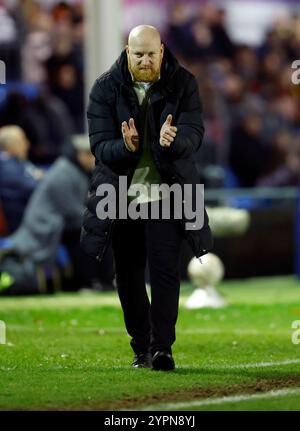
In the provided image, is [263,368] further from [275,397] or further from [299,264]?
[299,264]

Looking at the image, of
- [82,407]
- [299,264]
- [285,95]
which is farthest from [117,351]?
[285,95]

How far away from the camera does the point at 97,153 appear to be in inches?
333

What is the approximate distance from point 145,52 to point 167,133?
51 cm

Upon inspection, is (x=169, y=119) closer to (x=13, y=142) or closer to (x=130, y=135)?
(x=130, y=135)

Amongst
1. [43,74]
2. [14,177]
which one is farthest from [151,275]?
[43,74]

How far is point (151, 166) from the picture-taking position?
8.50m

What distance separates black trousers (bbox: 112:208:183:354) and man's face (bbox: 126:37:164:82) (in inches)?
34.5

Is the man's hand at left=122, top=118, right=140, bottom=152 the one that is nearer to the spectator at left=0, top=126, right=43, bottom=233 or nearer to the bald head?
the bald head

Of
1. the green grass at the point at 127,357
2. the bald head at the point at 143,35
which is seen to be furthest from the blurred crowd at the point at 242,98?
the bald head at the point at 143,35

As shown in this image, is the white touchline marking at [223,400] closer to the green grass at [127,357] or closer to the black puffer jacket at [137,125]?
the green grass at [127,357]

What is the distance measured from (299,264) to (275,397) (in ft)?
34.1

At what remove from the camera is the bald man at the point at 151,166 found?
330 inches

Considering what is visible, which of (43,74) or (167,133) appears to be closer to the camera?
(167,133)

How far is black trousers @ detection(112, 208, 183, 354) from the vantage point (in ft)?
27.9
